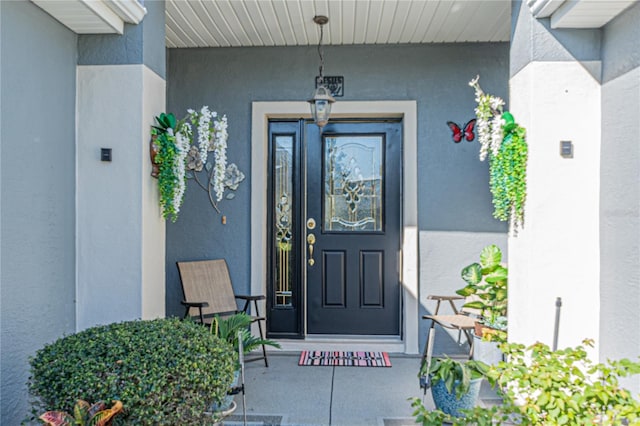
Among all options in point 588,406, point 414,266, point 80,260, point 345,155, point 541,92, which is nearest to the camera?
point 588,406

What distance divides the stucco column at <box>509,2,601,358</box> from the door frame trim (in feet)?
4.62

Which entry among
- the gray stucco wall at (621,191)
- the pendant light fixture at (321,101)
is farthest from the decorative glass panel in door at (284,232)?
the gray stucco wall at (621,191)

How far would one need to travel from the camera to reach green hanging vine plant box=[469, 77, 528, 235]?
2836 millimetres

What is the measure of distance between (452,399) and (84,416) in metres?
1.75

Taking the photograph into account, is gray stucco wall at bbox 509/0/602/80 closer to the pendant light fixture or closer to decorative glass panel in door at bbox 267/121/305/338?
the pendant light fixture

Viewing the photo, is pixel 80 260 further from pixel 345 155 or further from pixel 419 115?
pixel 419 115

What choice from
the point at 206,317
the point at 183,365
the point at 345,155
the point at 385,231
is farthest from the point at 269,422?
the point at 345,155

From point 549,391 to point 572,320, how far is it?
143 cm

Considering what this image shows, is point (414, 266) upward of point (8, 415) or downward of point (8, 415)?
upward

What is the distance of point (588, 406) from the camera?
59.7 inches

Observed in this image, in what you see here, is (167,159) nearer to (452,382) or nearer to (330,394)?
(330,394)

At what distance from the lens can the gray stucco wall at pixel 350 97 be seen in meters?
4.18

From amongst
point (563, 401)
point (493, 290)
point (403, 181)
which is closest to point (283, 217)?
point (403, 181)

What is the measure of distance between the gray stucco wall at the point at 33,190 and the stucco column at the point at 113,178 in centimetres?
7
